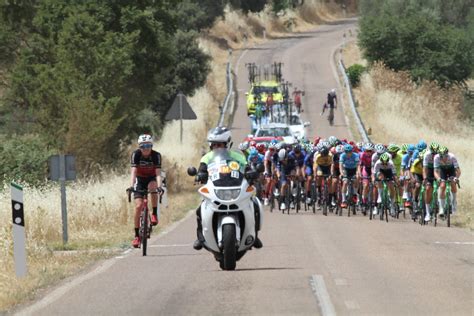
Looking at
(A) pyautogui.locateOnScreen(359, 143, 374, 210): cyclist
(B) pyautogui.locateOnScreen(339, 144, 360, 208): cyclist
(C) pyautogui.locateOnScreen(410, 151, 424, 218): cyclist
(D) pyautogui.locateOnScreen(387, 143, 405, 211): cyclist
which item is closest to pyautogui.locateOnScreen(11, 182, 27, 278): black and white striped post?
(C) pyautogui.locateOnScreen(410, 151, 424, 218): cyclist

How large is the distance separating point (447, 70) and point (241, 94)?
13.0 meters

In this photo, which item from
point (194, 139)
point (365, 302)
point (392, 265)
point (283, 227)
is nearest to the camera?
point (365, 302)

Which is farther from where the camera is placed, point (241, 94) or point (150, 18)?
point (241, 94)

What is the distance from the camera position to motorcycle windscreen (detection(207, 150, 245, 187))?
16062 mm

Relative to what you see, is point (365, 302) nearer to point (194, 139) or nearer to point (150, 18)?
point (150, 18)

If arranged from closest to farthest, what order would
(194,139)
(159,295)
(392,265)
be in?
(159,295), (392,265), (194,139)

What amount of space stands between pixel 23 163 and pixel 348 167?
9.69 m

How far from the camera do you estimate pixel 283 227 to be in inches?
1033

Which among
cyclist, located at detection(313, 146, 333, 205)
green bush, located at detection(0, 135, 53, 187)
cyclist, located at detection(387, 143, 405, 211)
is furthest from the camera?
green bush, located at detection(0, 135, 53, 187)

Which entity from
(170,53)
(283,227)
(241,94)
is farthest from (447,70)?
(283,227)

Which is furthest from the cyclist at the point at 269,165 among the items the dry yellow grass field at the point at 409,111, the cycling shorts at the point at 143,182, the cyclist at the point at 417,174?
the dry yellow grass field at the point at 409,111

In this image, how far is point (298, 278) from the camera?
50.3ft

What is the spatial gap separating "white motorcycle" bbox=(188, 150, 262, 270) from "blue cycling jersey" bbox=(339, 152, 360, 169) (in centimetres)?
1458

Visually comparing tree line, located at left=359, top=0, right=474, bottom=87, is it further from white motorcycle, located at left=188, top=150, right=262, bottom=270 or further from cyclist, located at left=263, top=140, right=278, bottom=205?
white motorcycle, located at left=188, top=150, right=262, bottom=270
